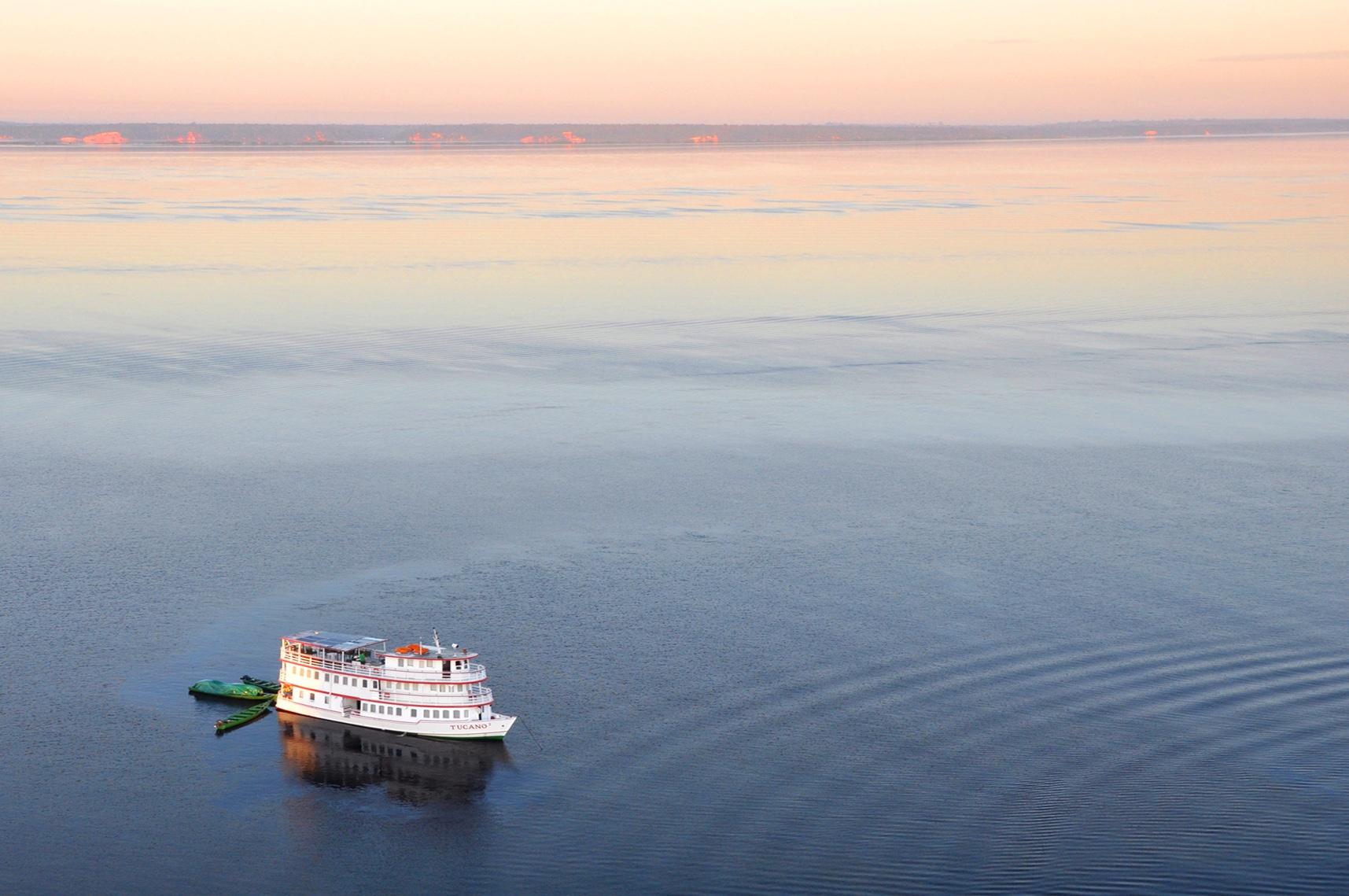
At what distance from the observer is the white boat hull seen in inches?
1459

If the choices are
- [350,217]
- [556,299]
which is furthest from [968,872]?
[350,217]

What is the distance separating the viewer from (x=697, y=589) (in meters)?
46.6

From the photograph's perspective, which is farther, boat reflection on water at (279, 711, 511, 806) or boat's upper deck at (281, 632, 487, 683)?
boat's upper deck at (281, 632, 487, 683)

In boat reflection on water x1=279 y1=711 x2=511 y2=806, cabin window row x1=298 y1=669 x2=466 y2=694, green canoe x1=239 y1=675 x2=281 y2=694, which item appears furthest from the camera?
green canoe x1=239 y1=675 x2=281 y2=694

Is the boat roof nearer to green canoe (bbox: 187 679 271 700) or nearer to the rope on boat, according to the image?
green canoe (bbox: 187 679 271 700)

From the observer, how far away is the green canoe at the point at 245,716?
37.6m

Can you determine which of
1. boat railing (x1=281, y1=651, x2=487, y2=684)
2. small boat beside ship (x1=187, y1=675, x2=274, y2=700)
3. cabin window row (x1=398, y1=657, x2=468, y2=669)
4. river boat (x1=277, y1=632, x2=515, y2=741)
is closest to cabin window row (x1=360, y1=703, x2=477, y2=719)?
river boat (x1=277, y1=632, x2=515, y2=741)

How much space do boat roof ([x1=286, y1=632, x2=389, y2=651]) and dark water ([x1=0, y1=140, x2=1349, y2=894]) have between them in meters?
1.89

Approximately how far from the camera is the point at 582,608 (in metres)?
44.9

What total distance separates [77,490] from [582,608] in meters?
22.4

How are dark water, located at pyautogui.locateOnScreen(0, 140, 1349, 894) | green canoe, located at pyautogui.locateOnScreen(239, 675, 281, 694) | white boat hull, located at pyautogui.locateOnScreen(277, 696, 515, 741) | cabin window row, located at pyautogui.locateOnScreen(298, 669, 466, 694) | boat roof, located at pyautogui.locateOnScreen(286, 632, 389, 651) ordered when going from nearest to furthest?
1. dark water, located at pyautogui.locateOnScreen(0, 140, 1349, 894)
2. white boat hull, located at pyautogui.locateOnScreen(277, 696, 515, 741)
3. cabin window row, located at pyautogui.locateOnScreen(298, 669, 466, 694)
4. boat roof, located at pyautogui.locateOnScreen(286, 632, 389, 651)
5. green canoe, located at pyautogui.locateOnScreen(239, 675, 281, 694)

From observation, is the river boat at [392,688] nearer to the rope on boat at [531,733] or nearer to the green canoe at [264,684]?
the rope on boat at [531,733]

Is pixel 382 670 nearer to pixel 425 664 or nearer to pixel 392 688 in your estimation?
pixel 392 688

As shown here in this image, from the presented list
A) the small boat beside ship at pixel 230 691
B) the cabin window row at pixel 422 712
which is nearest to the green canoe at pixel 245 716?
the small boat beside ship at pixel 230 691
